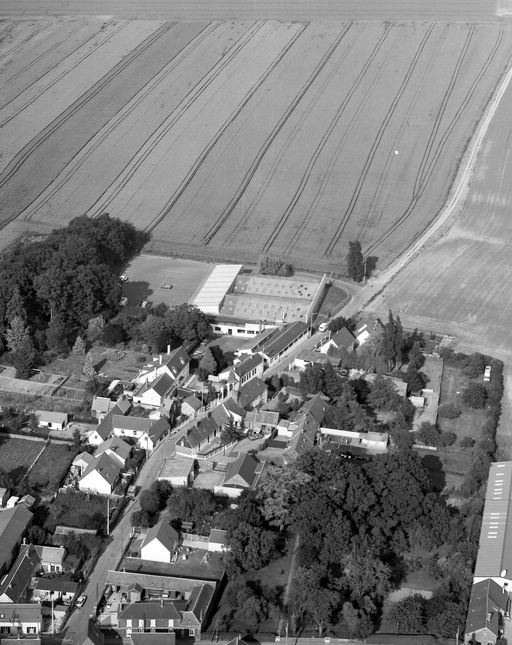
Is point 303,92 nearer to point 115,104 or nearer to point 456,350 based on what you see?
point 115,104

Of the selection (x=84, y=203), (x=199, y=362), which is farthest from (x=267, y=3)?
(x=199, y=362)

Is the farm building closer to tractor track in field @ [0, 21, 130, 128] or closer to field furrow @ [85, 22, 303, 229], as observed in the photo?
field furrow @ [85, 22, 303, 229]

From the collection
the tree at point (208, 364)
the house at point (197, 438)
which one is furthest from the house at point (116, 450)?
the tree at point (208, 364)

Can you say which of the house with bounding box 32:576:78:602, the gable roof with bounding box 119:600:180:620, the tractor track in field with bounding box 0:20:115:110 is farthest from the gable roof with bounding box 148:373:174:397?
the tractor track in field with bounding box 0:20:115:110

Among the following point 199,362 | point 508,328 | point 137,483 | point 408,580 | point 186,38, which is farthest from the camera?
point 186,38

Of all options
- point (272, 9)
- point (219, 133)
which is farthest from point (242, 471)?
point (272, 9)
